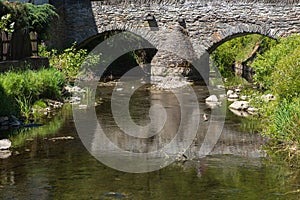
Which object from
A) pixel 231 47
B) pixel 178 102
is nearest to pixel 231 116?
pixel 178 102

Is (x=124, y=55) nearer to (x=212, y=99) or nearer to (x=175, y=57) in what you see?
(x=175, y=57)

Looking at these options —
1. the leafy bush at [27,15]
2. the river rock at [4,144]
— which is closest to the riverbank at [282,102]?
the river rock at [4,144]

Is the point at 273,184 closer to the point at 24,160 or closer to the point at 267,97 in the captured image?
the point at 24,160

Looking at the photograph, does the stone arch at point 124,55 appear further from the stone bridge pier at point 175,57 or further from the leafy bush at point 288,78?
the leafy bush at point 288,78

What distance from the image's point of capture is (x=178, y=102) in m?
14.9

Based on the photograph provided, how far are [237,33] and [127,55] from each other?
20.1 ft

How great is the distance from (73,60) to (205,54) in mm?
4850

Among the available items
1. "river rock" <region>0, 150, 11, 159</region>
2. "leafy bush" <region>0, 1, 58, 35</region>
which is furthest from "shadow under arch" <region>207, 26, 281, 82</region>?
"river rock" <region>0, 150, 11, 159</region>

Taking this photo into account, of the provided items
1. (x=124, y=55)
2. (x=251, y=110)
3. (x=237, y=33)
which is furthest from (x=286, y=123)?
(x=124, y=55)

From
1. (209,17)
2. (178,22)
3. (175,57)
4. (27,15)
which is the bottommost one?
(175,57)

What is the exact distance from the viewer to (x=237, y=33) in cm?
1967

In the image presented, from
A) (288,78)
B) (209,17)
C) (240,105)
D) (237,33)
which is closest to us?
(288,78)

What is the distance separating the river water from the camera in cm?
659

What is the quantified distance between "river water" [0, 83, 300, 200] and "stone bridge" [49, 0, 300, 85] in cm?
952
